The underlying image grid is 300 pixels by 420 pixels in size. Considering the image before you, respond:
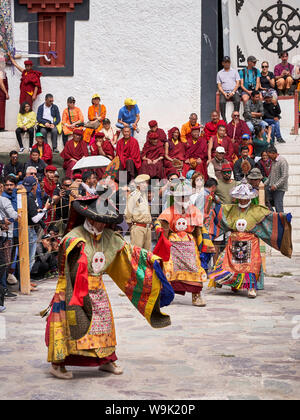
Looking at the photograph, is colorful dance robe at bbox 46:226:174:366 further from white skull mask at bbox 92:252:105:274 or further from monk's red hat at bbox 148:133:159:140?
monk's red hat at bbox 148:133:159:140

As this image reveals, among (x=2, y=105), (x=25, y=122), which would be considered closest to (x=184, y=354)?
(x=25, y=122)

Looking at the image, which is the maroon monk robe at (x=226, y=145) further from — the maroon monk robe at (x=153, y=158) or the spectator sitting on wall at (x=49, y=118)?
the spectator sitting on wall at (x=49, y=118)

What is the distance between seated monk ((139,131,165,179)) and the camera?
50.3 ft

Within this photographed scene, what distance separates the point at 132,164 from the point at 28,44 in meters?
4.70

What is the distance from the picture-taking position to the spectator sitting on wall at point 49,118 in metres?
16.6

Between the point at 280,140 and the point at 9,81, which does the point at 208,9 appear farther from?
the point at 9,81

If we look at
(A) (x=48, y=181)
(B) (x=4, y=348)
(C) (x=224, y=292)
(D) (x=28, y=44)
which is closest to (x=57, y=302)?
(B) (x=4, y=348)

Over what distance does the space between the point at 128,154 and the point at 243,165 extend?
2300mm

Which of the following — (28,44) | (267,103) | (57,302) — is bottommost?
(57,302)

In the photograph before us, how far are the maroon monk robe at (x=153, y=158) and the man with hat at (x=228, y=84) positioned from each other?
95.1 inches

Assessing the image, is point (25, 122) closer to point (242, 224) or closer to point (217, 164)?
point (217, 164)

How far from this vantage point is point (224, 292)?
36.4 ft

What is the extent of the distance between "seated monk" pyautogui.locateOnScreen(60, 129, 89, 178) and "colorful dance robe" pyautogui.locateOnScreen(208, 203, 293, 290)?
5.34 m

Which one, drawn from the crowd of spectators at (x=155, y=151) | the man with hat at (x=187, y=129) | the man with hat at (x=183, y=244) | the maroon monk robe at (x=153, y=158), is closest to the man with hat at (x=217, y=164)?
the crowd of spectators at (x=155, y=151)
